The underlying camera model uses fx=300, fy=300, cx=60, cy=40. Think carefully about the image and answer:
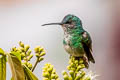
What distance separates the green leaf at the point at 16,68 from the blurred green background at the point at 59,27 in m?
1.53

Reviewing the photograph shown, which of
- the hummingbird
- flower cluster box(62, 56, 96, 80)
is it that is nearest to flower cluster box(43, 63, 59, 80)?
flower cluster box(62, 56, 96, 80)

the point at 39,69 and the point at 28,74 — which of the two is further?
the point at 39,69

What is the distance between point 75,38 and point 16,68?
1.11ft

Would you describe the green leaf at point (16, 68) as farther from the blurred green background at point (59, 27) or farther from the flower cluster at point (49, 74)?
the blurred green background at point (59, 27)

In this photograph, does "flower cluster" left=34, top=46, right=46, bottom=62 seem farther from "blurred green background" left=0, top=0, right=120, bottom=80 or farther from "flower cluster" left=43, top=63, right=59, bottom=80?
"blurred green background" left=0, top=0, right=120, bottom=80

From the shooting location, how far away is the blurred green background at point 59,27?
2.11m

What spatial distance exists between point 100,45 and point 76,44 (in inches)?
66.2

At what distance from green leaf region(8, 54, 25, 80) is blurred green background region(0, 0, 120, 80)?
153 cm

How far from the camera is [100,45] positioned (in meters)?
2.39

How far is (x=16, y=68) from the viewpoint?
0.42 m

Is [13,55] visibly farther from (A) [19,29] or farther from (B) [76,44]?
(A) [19,29]

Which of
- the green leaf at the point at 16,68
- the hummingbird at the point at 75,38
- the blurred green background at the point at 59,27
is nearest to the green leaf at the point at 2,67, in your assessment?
the green leaf at the point at 16,68

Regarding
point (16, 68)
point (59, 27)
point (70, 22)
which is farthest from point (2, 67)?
point (59, 27)

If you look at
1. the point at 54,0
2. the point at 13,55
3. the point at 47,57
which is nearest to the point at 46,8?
the point at 54,0
